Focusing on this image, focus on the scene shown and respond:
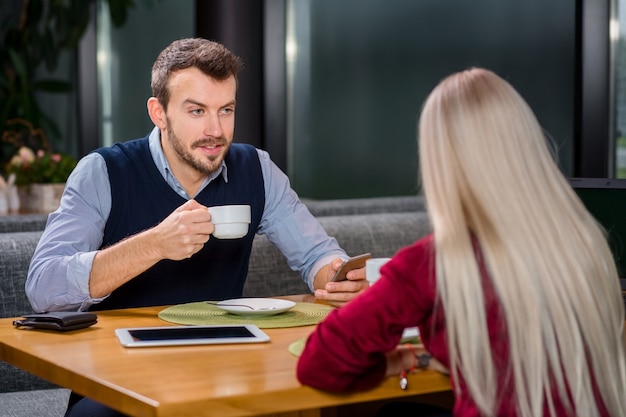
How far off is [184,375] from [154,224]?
1.03 m

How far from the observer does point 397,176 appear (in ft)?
16.6

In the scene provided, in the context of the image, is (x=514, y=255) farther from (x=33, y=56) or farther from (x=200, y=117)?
(x=33, y=56)

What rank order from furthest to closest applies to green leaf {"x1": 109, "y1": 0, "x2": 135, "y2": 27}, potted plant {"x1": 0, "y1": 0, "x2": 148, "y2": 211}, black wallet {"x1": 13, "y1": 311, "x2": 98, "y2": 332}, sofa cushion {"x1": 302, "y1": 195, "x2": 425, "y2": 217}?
potted plant {"x1": 0, "y1": 0, "x2": 148, "y2": 211} < green leaf {"x1": 109, "y1": 0, "x2": 135, "y2": 27} < sofa cushion {"x1": 302, "y1": 195, "x2": 425, "y2": 217} < black wallet {"x1": 13, "y1": 311, "x2": 98, "y2": 332}

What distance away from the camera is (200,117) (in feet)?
8.36

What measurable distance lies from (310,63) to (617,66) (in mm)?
2106

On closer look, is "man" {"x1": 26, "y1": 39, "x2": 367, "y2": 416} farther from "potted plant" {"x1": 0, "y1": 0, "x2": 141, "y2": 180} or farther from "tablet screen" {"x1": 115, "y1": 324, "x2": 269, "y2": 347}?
"potted plant" {"x1": 0, "y1": 0, "x2": 141, "y2": 180}

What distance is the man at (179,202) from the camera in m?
2.35

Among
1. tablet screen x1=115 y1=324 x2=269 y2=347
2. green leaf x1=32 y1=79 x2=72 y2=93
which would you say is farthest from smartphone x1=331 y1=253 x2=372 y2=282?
green leaf x1=32 y1=79 x2=72 y2=93

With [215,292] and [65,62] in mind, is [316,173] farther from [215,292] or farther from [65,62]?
[65,62]

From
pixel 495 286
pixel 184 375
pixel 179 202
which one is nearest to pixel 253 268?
pixel 179 202

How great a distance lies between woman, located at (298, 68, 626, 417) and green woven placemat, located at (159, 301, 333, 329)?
19.4 inches

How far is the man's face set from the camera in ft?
8.34

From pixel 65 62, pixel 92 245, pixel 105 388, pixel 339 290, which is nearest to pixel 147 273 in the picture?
pixel 92 245

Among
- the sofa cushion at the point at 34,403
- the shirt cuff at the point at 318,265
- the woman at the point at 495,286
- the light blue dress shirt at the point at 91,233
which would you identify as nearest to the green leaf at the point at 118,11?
the light blue dress shirt at the point at 91,233
